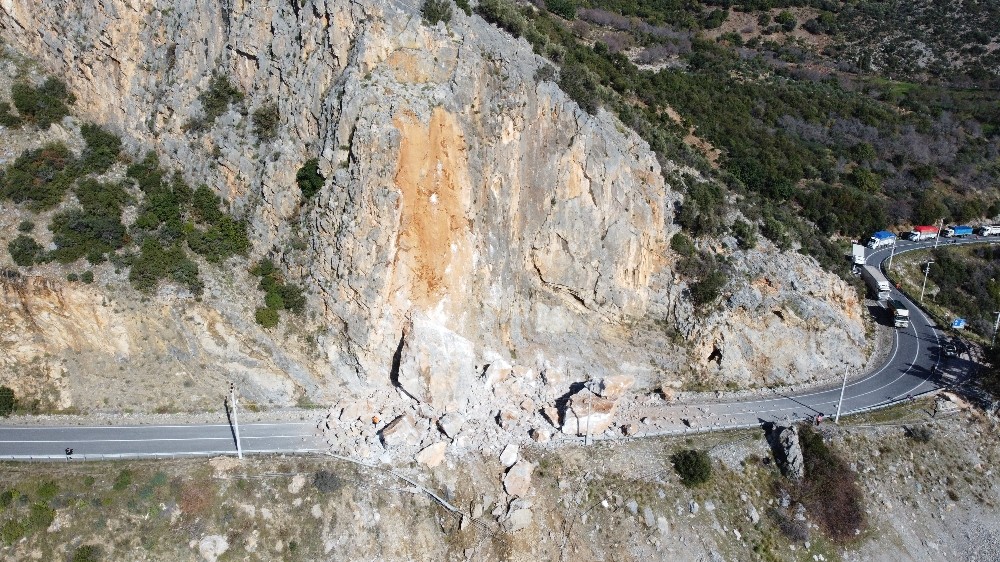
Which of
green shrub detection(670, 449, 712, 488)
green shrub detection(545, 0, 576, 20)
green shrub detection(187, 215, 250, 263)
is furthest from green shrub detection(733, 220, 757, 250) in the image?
green shrub detection(545, 0, 576, 20)

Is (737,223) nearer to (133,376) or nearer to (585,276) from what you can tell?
(585,276)

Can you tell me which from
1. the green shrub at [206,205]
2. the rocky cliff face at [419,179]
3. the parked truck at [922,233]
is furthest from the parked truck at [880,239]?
the green shrub at [206,205]

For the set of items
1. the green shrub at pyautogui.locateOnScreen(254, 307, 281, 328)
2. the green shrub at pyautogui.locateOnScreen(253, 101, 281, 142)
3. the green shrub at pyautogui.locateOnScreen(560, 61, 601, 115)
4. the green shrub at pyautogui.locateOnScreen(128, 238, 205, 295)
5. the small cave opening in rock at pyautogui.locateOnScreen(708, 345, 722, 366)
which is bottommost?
the small cave opening in rock at pyautogui.locateOnScreen(708, 345, 722, 366)

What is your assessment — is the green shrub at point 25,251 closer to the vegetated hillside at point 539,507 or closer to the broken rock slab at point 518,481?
the vegetated hillside at point 539,507

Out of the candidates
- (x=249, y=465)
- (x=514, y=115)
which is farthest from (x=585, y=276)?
(x=249, y=465)

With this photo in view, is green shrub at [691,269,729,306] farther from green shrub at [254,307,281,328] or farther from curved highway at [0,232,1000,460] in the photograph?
green shrub at [254,307,281,328]
